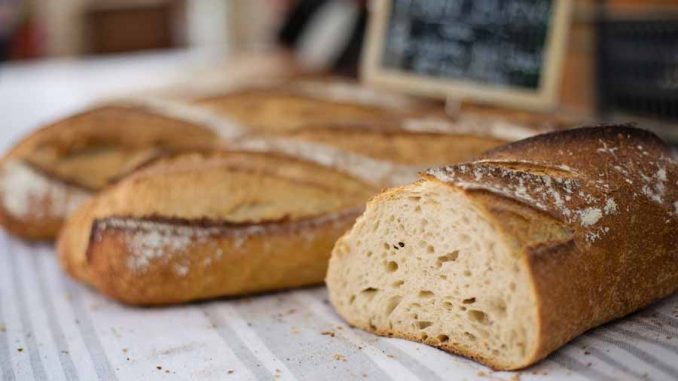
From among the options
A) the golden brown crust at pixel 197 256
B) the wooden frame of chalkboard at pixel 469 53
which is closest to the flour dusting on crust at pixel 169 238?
the golden brown crust at pixel 197 256

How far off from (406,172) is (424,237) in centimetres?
54

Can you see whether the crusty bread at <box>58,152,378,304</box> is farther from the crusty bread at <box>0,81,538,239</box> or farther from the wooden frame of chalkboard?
the wooden frame of chalkboard

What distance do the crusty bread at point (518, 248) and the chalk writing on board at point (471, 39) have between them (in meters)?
0.78

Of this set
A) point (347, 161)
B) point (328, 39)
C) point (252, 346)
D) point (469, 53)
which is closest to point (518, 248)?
point (252, 346)

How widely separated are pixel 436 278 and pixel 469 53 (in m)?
1.24

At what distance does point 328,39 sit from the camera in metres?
4.12

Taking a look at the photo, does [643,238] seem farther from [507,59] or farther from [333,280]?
[507,59]

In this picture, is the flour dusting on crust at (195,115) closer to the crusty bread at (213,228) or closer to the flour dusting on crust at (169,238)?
the crusty bread at (213,228)

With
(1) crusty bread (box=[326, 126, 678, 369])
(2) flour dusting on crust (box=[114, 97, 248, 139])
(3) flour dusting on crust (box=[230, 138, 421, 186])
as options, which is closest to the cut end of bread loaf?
(1) crusty bread (box=[326, 126, 678, 369])

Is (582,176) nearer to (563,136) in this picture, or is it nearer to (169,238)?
(563,136)

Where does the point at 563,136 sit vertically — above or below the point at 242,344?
above

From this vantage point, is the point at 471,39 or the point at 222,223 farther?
the point at 471,39

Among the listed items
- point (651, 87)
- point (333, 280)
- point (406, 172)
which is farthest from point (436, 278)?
point (651, 87)

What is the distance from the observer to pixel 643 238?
4.88ft
